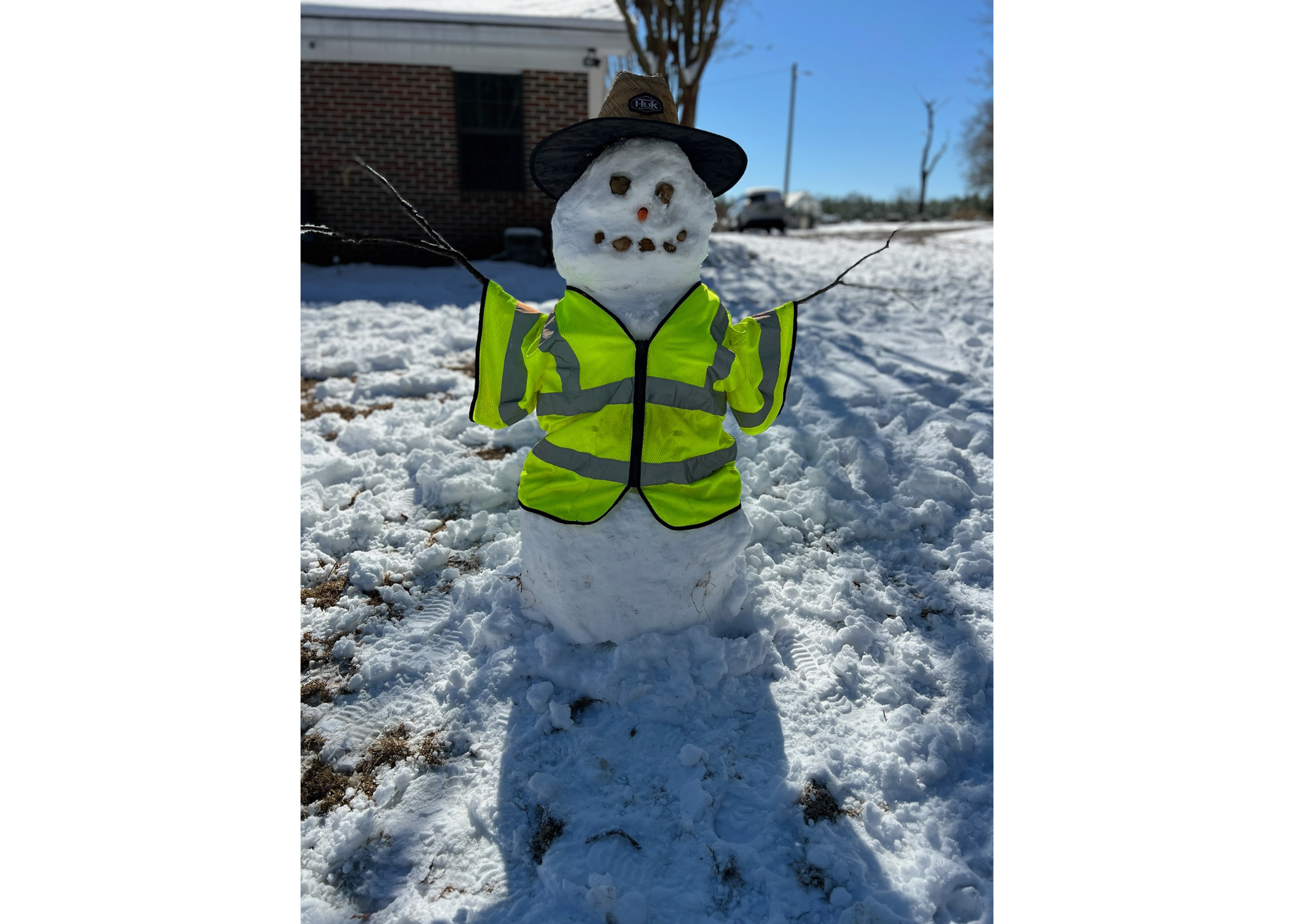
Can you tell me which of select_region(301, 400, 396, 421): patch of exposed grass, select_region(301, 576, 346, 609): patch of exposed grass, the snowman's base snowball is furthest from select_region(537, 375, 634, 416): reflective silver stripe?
select_region(301, 400, 396, 421): patch of exposed grass

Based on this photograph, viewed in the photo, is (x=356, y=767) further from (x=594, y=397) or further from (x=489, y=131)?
(x=489, y=131)

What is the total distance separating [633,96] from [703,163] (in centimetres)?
29

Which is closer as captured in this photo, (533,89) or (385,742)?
(385,742)

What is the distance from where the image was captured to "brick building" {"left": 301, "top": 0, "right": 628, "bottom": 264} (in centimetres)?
819

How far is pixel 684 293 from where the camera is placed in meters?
2.23

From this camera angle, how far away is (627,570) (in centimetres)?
219

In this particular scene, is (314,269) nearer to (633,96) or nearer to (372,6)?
(372,6)

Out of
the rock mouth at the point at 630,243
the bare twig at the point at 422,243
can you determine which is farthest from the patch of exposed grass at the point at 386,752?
the rock mouth at the point at 630,243

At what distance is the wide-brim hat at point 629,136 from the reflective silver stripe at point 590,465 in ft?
2.75

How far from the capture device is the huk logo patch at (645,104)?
6.98ft

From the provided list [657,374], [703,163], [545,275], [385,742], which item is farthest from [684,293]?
[545,275]

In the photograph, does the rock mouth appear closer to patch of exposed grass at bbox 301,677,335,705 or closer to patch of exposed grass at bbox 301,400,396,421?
patch of exposed grass at bbox 301,677,335,705

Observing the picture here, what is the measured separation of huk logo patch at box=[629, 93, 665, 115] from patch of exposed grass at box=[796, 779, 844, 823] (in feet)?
6.31

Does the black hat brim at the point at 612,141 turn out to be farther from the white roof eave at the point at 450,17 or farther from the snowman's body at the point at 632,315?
the white roof eave at the point at 450,17
